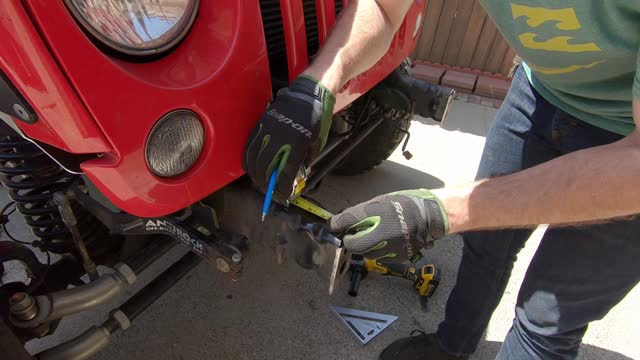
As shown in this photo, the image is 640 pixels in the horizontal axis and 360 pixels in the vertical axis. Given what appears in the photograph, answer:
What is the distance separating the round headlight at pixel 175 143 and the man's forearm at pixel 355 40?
0.38 meters

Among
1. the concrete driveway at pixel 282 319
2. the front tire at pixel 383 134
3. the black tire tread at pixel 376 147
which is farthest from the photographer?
the black tire tread at pixel 376 147

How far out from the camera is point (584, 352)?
1.88 m

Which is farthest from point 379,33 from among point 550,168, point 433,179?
point 433,179

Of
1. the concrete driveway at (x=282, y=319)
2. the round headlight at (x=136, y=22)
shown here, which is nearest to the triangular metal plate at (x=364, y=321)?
the concrete driveway at (x=282, y=319)

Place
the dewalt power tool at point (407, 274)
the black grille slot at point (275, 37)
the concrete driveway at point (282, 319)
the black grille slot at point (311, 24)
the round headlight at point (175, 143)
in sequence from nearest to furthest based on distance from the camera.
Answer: the round headlight at point (175, 143), the black grille slot at point (275, 37), the black grille slot at point (311, 24), the concrete driveway at point (282, 319), the dewalt power tool at point (407, 274)

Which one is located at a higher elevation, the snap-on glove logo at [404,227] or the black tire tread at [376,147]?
the snap-on glove logo at [404,227]

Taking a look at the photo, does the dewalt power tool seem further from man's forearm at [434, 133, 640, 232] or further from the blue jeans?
man's forearm at [434, 133, 640, 232]

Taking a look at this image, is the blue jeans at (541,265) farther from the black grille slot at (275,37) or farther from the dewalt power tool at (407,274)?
the black grille slot at (275,37)

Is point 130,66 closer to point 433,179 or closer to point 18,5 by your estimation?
point 18,5

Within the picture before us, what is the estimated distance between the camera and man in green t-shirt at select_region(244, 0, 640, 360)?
88cm

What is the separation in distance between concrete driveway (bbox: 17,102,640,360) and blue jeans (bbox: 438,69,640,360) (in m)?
0.40

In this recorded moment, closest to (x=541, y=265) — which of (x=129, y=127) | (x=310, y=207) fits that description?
(x=310, y=207)

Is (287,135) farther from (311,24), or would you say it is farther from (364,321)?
(364,321)

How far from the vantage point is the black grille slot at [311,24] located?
1332 mm
